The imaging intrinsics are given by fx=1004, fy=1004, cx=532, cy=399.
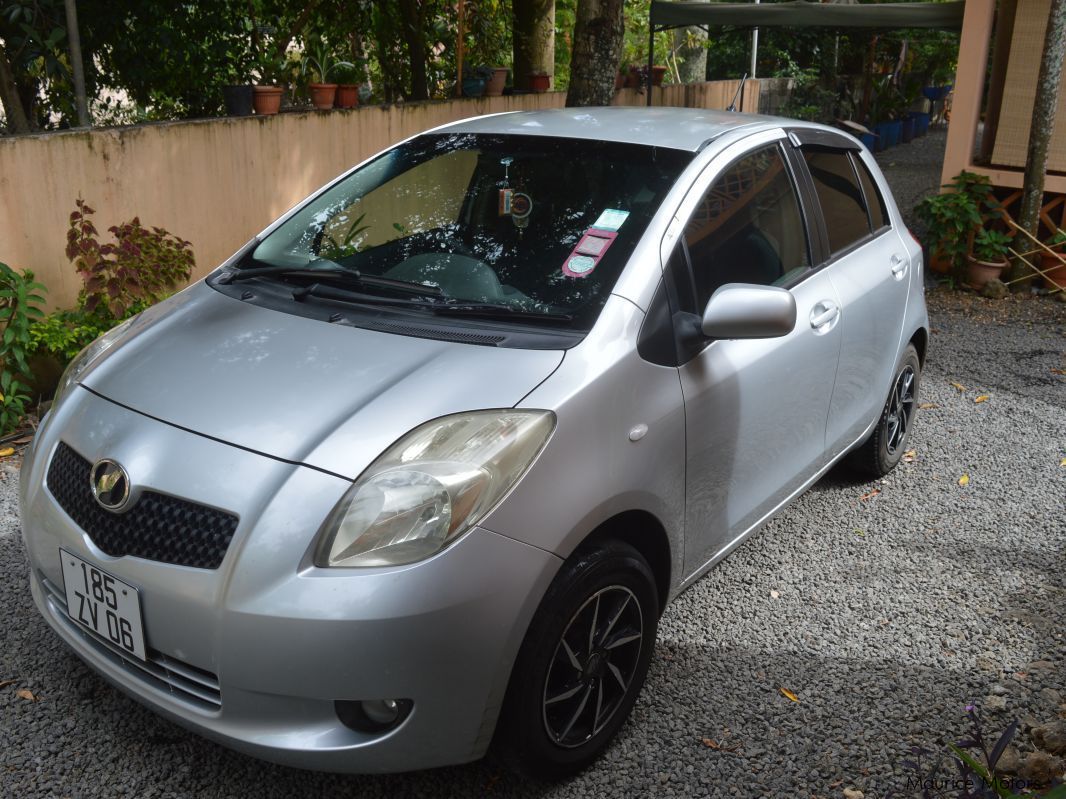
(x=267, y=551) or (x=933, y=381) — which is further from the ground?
(x=267, y=551)

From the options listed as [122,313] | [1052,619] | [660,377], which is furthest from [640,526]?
[122,313]

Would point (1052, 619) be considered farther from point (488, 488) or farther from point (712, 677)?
point (488, 488)

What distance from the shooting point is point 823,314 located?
351 cm

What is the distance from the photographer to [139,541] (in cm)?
232

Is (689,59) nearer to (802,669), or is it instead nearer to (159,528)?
(802,669)

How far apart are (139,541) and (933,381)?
5.15 metres

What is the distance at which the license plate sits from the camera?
232 centimetres

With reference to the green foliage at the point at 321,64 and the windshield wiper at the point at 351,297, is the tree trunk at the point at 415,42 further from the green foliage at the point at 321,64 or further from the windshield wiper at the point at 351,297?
the windshield wiper at the point at 351,297

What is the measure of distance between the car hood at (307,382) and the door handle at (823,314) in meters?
1.28

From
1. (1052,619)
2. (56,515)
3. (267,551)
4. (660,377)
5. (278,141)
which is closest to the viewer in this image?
(267,551)

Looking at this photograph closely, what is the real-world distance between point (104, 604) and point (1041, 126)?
25.7 ft

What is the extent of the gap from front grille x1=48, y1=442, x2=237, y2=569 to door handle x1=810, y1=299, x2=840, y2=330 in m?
2.11

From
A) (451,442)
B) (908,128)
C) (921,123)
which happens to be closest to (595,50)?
→ (451,442)

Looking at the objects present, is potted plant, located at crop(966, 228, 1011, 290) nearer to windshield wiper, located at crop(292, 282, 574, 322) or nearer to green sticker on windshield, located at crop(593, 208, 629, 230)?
green sticker on windshield, located at crop(593, 208, 629, 230)
